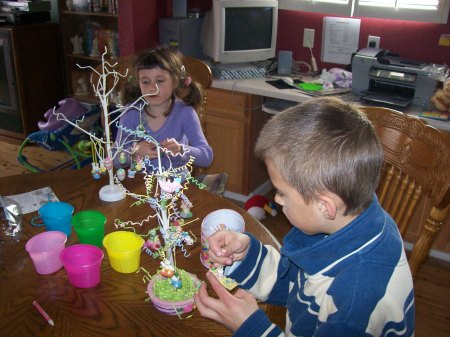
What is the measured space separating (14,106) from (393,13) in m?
3.11

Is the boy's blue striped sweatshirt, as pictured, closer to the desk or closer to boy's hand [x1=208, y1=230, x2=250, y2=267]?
boy's hand [x1=208, y1=230, x2=250, y2=267]

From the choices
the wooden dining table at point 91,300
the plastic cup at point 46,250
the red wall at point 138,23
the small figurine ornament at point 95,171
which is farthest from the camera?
the red wall at point 138,23

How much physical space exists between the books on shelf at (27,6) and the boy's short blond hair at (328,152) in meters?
3.53

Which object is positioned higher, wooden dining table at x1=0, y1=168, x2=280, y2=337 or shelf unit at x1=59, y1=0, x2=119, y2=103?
shelf unit at x1=59, y1=0, x2=119, y2=103

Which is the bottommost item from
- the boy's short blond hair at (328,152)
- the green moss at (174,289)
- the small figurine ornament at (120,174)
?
the green moss at (174,289)

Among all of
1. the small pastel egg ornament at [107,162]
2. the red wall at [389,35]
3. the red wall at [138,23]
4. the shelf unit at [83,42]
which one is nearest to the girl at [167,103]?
the small pastel egg ornament at [107,162]

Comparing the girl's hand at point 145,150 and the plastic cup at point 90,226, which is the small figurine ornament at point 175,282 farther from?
the girl's hand at point 145,150

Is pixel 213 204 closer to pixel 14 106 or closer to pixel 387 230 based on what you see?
pixel 387 230

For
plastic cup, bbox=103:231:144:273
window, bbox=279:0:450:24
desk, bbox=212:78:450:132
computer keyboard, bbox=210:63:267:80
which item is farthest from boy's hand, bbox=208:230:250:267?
window, bbox=279:0:450:24

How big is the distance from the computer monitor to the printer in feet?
2.30

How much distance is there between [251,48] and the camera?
3047mm

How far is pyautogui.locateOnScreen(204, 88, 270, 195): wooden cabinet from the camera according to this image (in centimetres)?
288

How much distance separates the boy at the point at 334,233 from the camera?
82cm

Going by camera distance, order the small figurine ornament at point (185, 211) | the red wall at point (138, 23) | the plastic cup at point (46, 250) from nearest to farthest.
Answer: the plastic cup at point (46, 250) < the small figurine ornament at point (185, 211) < the red wall at point (138, 23)
